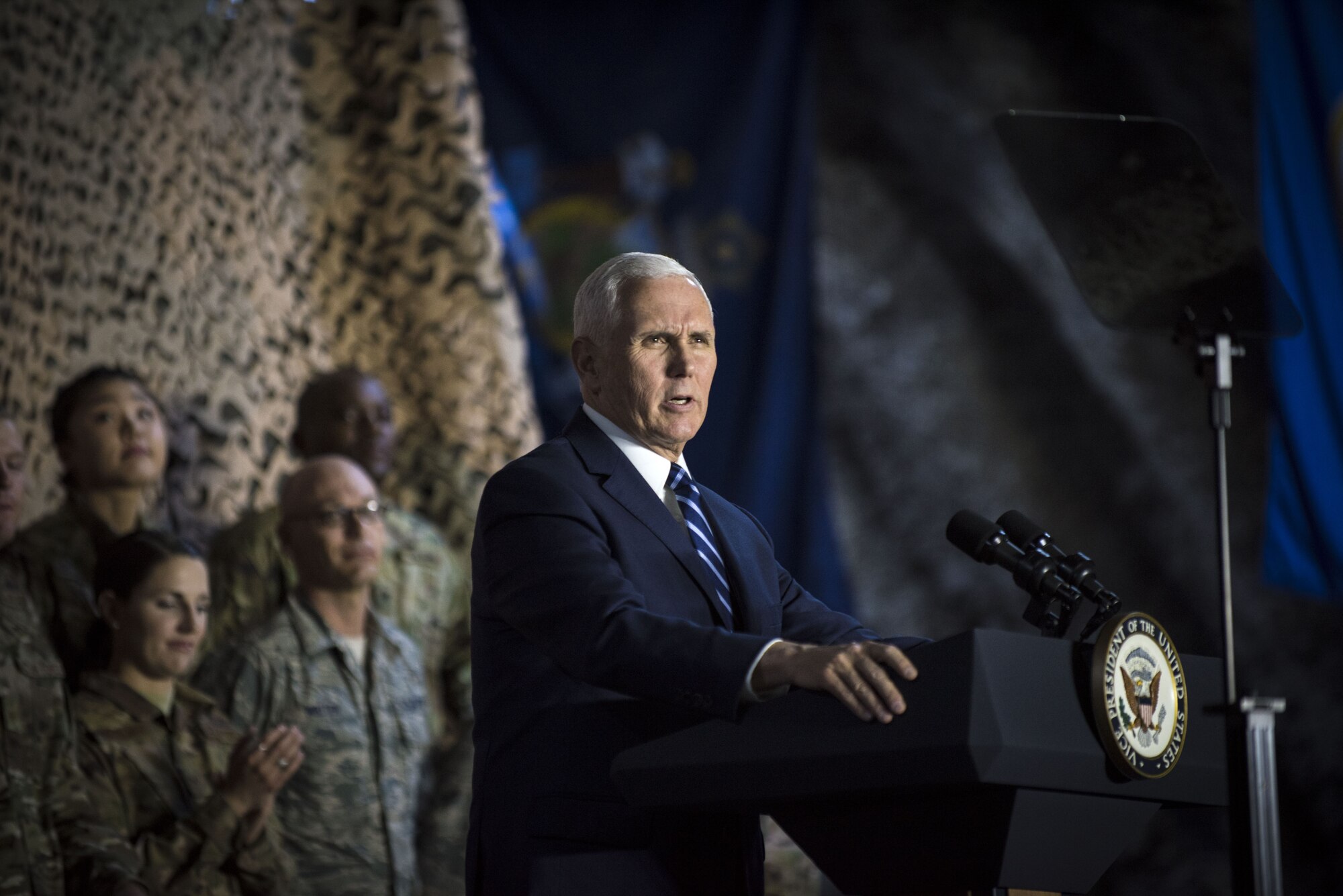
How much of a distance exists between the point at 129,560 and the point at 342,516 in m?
0.58

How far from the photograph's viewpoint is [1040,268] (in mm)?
5805

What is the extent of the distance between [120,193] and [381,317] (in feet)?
3.42

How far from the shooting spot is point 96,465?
374cm

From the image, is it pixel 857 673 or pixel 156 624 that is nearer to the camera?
pixel 857 673

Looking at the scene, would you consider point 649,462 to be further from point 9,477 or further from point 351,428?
point 351,428

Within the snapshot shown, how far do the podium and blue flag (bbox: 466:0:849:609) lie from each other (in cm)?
399

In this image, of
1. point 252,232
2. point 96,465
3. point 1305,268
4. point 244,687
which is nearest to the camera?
point 244,687

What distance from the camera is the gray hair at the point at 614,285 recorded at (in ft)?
6.21

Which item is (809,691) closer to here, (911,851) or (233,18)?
(911,851)

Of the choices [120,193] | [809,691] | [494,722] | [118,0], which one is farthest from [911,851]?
[118,0]

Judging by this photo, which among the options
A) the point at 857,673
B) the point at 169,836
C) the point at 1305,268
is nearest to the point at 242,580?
the point at 169,836

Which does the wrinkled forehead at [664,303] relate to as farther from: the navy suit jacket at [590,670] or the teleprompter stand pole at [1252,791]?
the teleprompter stand pole at [1252,791]

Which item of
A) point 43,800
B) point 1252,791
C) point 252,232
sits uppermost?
point 252,232

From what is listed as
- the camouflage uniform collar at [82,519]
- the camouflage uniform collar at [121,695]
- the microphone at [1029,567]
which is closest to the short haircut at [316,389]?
the camouflage uniform collar at [82,519]
